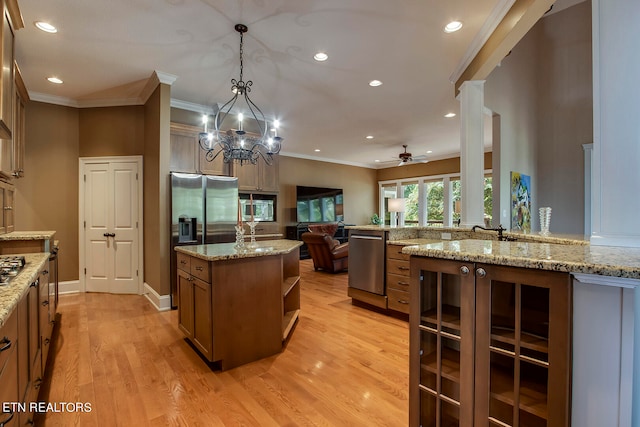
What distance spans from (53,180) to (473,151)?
18.3ft

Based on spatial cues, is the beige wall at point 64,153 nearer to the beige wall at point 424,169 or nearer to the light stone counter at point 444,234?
the light stone counter at point 444,234

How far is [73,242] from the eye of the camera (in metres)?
4.49

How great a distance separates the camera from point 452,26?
2773 millimetres

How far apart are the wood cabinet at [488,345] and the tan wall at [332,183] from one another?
6.72 metres

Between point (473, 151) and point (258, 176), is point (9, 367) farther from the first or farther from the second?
point (258, 176)

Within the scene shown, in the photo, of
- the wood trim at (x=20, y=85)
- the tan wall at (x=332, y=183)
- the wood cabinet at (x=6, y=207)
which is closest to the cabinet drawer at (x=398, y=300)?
the wood cabinet at (x=6, y=207)

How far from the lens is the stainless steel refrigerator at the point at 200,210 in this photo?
3.92 m

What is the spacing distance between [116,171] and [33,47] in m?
1.80

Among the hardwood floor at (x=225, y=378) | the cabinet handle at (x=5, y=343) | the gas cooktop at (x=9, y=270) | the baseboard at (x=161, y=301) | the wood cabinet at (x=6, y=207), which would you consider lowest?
the hardwood floor at (x=225, y=378)

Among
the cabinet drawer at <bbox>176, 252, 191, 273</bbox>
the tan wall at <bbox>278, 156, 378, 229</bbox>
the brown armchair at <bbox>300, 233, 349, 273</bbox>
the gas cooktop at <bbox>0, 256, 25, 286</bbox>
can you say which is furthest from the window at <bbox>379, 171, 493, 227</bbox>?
the gas cooktop at <bbox>0, 256, 25, 286</bbox>

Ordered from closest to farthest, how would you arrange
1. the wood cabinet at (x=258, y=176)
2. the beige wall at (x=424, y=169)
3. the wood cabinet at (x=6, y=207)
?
1. the wood cabinet at (x=6, y=207)
2. the wood cabinet at (x=258, y=176)
3. the beige wall at (x=424, y=169)

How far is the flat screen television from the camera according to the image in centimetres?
860

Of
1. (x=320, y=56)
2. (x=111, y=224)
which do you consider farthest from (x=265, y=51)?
(x=111, y=224)

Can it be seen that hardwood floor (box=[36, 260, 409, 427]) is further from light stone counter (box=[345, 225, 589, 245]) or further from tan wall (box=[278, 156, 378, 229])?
tan wall (box=[278, 156, 378, 229])
